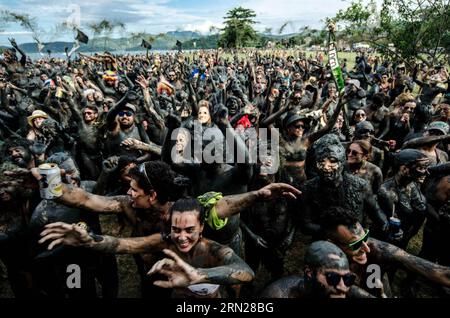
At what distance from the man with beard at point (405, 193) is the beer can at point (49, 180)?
3384 mm

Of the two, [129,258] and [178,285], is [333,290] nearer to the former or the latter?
[178,285]

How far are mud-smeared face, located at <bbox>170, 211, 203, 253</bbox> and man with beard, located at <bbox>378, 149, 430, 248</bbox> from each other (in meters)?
2.39

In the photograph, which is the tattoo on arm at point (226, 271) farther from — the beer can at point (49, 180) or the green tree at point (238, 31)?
the green tree at point (238, 31)

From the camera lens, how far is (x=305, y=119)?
4.92 metres

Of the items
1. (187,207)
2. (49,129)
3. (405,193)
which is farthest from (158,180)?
(49,129)

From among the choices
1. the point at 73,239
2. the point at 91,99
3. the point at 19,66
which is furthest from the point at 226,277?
the point at 19,66

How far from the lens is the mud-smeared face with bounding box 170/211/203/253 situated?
8.09 ft

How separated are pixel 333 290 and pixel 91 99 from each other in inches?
305

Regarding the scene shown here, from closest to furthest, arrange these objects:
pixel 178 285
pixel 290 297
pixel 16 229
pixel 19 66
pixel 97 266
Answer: pixel 178 285 < pixel 290 297 < pixel 16 229 < pixel 97 266 < pixel 19 66

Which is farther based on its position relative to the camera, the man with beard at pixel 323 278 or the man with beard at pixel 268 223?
the man with beard at pixel 268 223

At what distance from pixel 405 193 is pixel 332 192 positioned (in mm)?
958

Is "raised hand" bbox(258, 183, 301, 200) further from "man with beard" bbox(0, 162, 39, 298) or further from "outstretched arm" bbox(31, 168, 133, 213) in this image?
"man with beard" bbox(0, 162, 39, 298)

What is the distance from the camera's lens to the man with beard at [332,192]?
11.1 ft

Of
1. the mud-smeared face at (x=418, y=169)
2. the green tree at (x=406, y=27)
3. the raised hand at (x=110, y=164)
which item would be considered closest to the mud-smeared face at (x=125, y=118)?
the raised hand at (x=110, y=164)
